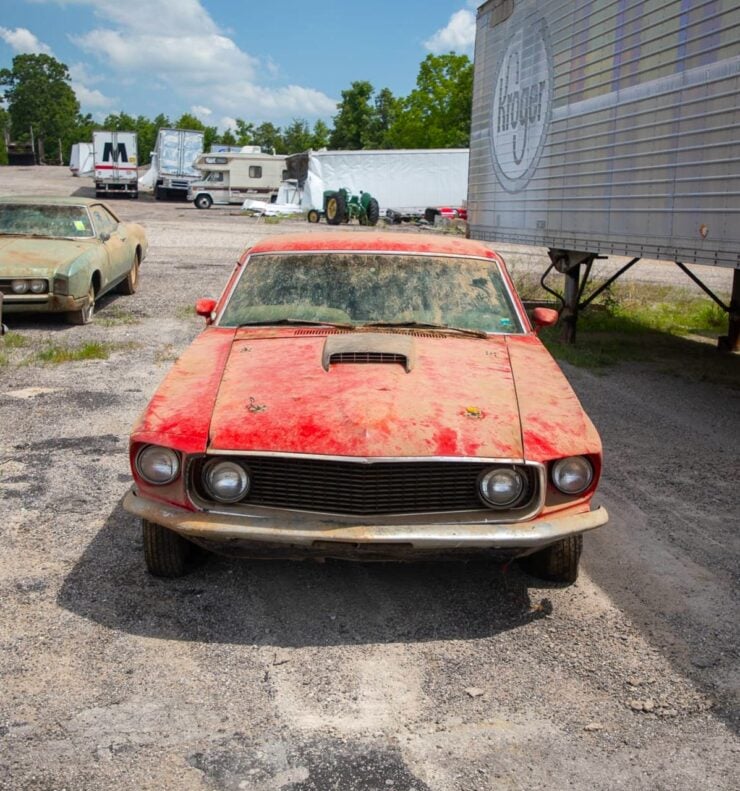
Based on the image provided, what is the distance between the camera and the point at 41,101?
122875 millimetres

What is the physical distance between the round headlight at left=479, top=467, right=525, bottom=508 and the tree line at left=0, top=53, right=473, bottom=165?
150 feet

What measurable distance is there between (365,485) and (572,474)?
87cm

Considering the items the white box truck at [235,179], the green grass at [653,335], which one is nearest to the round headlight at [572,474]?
the green grass at [653,335]

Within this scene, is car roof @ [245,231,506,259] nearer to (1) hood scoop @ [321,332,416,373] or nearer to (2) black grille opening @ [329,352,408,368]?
(1) hood scoop @ [321,332,416,373]

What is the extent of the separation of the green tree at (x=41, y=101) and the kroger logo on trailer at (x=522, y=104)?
116m

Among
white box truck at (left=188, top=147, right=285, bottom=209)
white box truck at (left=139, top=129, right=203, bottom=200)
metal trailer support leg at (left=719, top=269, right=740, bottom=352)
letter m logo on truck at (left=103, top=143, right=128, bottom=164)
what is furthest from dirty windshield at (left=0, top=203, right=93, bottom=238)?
white box truck at (left=139, top=129, right=203, bottom=200)

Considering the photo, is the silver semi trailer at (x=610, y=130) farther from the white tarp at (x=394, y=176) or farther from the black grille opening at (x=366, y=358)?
the white tarp at (x=394, y=176)

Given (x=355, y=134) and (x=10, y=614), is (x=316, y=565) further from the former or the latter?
(x=355, y=134)

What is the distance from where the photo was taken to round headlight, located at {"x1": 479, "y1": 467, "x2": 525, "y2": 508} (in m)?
3.65

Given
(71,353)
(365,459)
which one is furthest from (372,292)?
(71,353)

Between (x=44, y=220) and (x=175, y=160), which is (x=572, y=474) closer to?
(x=44, y=220)

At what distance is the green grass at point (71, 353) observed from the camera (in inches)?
360

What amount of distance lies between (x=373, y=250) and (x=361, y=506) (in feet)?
6.71

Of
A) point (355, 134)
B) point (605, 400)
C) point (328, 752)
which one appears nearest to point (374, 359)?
point (328, 752)
